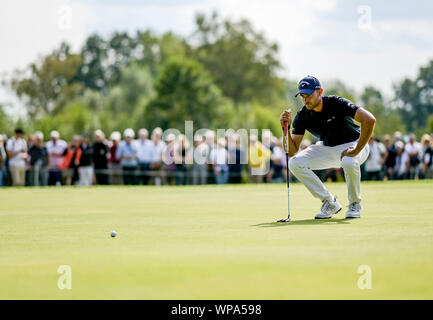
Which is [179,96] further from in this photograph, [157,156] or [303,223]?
[303,223]

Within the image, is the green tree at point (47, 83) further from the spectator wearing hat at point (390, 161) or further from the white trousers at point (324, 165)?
the white trousers at point (324, 165)

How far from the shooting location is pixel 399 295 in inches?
222

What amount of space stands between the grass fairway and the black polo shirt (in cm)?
120

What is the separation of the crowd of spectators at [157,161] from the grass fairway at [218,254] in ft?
45.7

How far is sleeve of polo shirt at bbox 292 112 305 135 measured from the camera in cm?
1174

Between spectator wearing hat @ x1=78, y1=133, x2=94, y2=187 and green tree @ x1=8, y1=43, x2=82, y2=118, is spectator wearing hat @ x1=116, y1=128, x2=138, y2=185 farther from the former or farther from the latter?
green tree @ x1=8, y1=43, x2=82, y2=118

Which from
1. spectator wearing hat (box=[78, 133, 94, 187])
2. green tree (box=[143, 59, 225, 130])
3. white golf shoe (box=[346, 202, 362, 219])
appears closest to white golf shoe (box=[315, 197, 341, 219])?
white golf shoe (box=[346, 202, 362, 219])

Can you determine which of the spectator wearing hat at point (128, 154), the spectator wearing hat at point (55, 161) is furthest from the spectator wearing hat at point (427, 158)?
the spectator wearing hat at point (55, 161)

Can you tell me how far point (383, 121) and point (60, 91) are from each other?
5129 centimetres

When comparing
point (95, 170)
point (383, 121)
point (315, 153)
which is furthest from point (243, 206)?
point (383, 121)

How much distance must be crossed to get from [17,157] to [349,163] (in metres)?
18.3

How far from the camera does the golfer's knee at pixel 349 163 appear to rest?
11.4 meters

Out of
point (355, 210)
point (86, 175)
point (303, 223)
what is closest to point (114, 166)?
point (86, 175)

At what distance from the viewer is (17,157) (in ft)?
90.3
